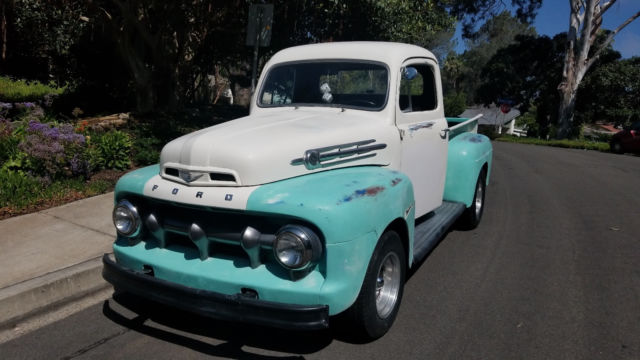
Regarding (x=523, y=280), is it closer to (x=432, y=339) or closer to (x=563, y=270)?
(x=563, y=270)

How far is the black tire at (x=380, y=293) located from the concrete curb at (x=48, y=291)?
7.72 feet

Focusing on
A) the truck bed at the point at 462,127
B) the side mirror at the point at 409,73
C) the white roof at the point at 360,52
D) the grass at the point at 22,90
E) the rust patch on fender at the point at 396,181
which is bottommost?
the grass at the point at 22,90

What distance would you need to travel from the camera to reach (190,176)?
3236 millimetres

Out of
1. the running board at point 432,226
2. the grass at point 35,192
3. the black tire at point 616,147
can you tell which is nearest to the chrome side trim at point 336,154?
the running board at point 432,226

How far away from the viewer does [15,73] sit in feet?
64.2

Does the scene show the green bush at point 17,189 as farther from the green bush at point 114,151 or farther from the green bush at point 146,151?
the green bush at point 146,151

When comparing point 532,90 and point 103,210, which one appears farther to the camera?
point 532,90

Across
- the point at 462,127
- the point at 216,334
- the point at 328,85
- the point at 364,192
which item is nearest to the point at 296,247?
the point at 364,192

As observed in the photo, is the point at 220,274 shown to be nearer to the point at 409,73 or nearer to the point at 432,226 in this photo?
the point at 432,226

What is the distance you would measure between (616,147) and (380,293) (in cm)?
2099

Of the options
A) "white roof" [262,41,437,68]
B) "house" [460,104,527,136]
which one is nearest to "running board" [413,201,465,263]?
"white roof" [262,41,437,68]

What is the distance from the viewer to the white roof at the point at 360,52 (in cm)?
438

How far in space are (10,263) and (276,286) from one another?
9.41 ft

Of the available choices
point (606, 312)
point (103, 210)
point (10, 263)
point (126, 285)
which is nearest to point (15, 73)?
point (103, 210)
